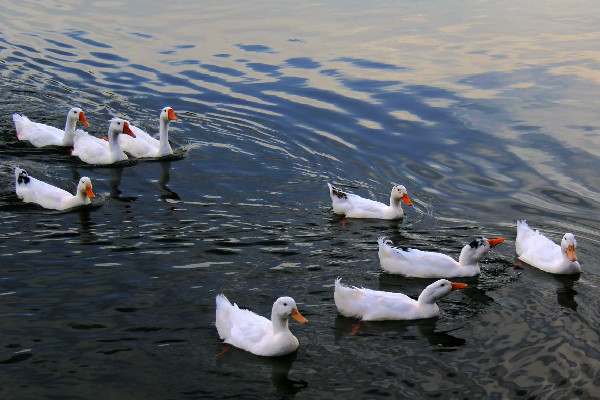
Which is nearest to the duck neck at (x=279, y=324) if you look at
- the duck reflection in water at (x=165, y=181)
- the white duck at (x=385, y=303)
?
the white duck at (x=385, y=303)

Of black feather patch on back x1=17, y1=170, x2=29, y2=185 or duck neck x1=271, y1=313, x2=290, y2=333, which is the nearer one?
duck neck x1=271, y1=313, x2=290, y2=333

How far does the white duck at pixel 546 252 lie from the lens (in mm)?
12555

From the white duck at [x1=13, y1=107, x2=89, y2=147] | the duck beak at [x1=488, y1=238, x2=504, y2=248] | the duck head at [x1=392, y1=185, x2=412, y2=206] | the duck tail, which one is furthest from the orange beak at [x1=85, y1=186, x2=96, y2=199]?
the duck beak at [x1=488, y1=238, x2=504, y2=248]

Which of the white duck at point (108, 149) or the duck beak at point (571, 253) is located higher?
the white duck at point (108, 149)

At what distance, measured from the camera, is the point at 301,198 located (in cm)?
1543

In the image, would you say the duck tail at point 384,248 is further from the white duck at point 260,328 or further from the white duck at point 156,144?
the white duck at point 156,144

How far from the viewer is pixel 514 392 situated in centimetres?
942

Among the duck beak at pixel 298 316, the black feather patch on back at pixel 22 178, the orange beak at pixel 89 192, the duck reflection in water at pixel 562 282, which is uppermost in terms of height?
the black feather patch on back at pixel 22 178

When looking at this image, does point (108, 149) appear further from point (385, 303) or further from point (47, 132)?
point (385, 303)

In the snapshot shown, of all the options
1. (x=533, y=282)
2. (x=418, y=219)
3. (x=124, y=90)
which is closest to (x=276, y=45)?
(x=124, y=90)

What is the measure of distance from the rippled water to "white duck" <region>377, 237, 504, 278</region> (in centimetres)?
24

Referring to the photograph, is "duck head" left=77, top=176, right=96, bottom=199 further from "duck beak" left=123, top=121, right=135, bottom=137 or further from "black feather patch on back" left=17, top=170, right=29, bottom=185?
"duck beak" left=123, top=121, right=135, bottom=137

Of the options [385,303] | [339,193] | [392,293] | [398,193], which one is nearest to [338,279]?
[385,303]

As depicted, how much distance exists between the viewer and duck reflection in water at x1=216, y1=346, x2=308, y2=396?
372 inches
